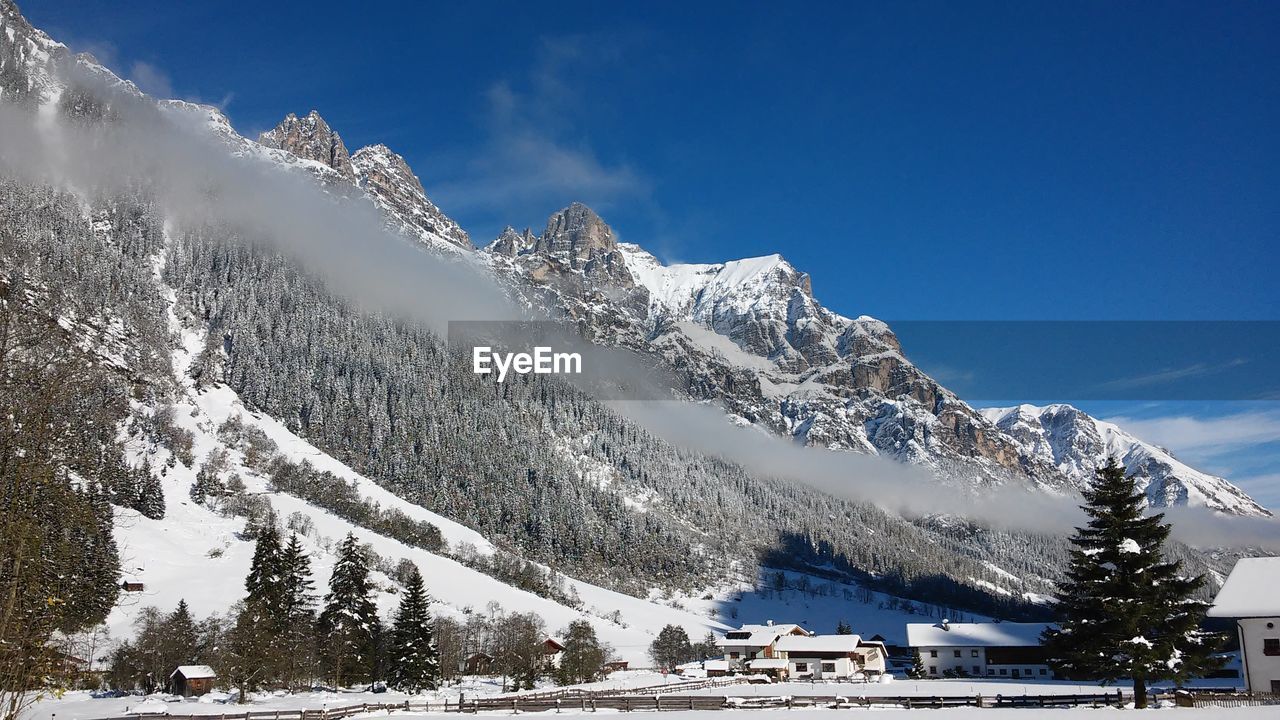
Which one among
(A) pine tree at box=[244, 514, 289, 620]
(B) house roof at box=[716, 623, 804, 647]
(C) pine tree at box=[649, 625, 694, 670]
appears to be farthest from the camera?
(C) pine tree at box=[649, 625, 694, 670]

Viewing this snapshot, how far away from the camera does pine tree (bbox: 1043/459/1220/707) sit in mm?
37562

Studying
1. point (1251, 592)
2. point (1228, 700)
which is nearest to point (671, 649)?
point (1251, 592)

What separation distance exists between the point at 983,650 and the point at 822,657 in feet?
63.5

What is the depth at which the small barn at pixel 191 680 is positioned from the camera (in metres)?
73.9

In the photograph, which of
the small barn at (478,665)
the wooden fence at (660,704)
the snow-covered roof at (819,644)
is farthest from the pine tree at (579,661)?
the wooden fence at (660,704)

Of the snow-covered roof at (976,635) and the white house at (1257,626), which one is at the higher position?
the white house at (1257,626)

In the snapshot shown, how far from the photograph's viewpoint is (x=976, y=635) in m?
101

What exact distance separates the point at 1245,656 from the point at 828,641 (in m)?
71.8

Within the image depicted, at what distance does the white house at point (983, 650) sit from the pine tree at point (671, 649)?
3786 centimetres

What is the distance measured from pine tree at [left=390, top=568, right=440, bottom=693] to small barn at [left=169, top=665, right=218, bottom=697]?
638 inches

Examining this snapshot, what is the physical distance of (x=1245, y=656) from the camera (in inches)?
1693

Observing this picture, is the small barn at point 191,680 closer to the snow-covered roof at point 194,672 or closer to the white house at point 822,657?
the snow-covered roof at point 194,672

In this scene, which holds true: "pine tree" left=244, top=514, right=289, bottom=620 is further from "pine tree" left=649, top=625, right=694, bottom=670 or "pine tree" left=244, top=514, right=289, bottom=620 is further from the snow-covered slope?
"pine tree" left=649, top=625, right=694, bottom=670

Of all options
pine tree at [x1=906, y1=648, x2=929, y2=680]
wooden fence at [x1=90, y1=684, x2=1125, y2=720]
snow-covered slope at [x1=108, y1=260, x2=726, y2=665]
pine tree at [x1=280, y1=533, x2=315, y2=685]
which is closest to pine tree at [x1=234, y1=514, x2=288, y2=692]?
pine tree at [x1=280, y1=533, x2=315, y2=685]
